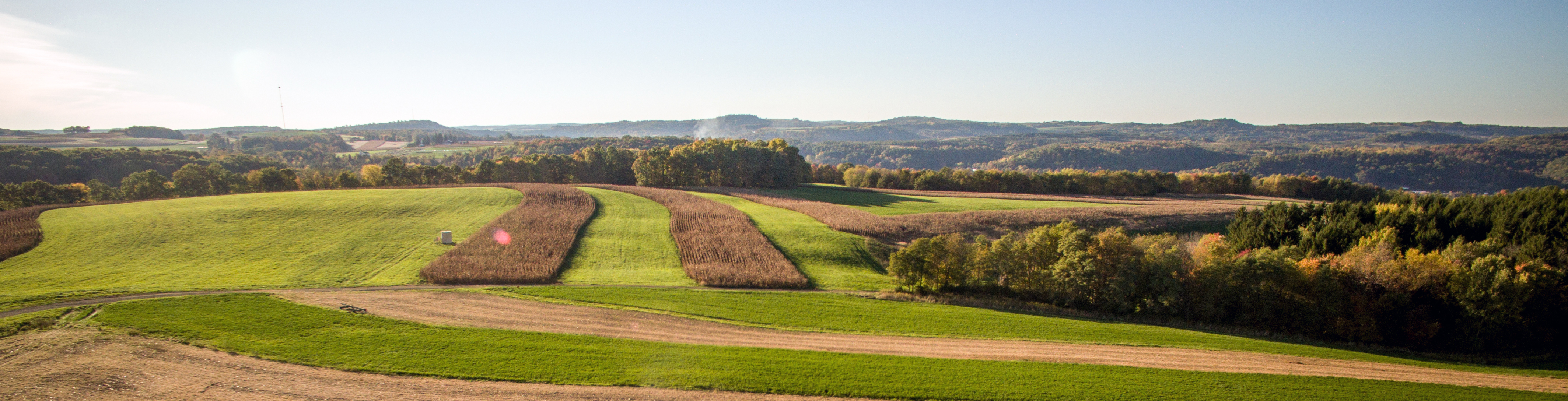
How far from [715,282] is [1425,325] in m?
36.8

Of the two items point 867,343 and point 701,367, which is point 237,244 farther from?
point 867,343

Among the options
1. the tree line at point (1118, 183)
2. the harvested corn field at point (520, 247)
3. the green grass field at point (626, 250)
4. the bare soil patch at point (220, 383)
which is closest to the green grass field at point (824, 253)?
the green grass field at point (626, 250)

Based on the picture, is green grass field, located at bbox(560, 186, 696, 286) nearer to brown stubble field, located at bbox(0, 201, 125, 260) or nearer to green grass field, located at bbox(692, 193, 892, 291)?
green grass field, located at bbox(692, 193, 892, 291)

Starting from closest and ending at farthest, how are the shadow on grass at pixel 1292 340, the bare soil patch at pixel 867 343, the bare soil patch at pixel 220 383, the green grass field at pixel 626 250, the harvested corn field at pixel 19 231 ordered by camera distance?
the bare soil patch at pixel 220 383 → the bare soil patch at pixel 867 343 → the shadow on grass at pixel 1292 340 → the harvested corn field at pixel 19 231 → the green grass field at pixel 626 250

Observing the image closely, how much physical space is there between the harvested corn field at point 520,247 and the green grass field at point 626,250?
1.07m

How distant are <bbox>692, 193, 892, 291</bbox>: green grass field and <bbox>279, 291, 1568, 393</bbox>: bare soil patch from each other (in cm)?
1043

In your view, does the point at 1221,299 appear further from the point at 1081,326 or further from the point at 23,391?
the point at 23,391

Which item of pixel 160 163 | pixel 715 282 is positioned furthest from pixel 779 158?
pixel 160 163

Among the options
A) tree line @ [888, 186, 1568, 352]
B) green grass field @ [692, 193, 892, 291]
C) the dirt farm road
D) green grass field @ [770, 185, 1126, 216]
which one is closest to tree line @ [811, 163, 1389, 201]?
green grass field @ [770, 185, 1126, 216]

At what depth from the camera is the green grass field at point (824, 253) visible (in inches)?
1455

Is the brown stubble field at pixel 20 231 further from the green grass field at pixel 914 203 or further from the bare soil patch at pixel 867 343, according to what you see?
the green grass field at pixel 914 203

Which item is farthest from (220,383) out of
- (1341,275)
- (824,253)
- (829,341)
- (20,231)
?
(1341,275)

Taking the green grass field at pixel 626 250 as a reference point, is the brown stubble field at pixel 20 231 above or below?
above

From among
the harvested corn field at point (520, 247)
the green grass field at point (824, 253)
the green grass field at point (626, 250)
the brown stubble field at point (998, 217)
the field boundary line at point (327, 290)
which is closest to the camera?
the field boundary line at point (327, 290)
